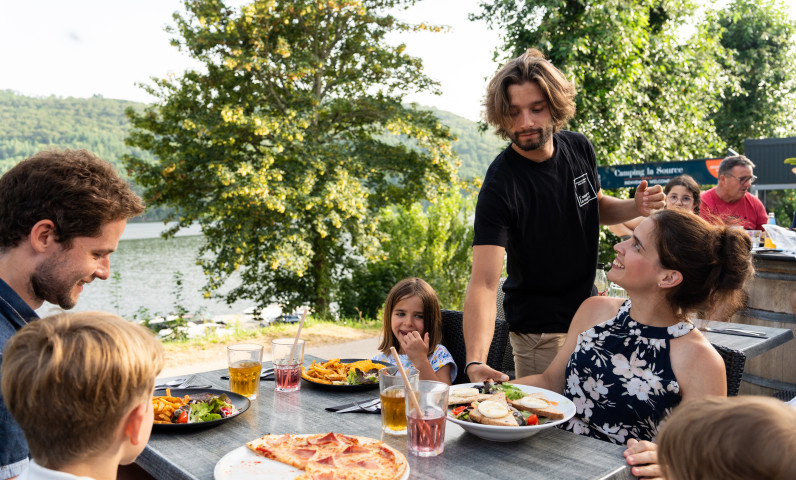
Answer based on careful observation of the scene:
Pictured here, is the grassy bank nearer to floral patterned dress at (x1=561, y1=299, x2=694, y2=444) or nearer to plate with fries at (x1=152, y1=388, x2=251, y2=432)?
plate with fries at (x1=152, y1=388, x2=251, y2=432)

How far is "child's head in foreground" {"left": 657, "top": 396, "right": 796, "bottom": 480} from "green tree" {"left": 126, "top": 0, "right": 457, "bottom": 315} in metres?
8.28

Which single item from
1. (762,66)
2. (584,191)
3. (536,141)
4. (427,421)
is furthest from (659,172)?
(762,66)

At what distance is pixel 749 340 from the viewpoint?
9.77 ft

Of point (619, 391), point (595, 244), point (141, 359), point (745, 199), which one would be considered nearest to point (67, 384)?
point (141, 359)

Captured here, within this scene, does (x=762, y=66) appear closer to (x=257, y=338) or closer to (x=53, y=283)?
(x=257, y=338)

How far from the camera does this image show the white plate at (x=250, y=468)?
1.35 meters

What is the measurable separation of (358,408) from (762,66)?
19.9 metres

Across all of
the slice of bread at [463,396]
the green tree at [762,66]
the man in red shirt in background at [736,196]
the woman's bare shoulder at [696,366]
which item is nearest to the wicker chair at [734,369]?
the woman's bare shoulder at [696,366]

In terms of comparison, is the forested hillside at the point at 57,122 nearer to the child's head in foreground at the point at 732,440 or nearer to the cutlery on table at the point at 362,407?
the cutlery on table at the point at 362,407

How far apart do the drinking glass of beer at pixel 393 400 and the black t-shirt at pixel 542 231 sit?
3.03 feet

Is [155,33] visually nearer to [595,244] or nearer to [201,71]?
[201,71]

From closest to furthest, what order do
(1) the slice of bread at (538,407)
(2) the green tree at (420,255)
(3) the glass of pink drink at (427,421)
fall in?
(3) the glass of pink drink at (427,421) → (1) the slice of bread at (538,407) → (2) the green tree at (420,255)

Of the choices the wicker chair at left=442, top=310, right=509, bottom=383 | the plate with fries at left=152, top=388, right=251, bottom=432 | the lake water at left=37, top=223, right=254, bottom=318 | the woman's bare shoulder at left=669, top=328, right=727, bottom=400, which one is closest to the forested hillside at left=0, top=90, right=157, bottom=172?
the lake water at left=37, top=223, right=254, bottom=318

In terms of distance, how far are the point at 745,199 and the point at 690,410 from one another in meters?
6.15
